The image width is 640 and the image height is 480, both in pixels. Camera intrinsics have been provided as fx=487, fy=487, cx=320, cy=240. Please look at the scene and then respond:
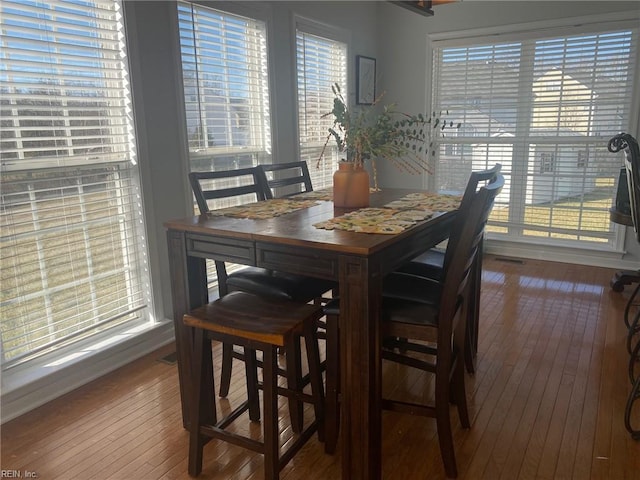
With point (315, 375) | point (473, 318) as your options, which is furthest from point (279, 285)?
point (473, 318)

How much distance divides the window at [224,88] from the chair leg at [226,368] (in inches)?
51.7

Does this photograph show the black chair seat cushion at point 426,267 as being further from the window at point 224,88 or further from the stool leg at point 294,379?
the window at point 224,88

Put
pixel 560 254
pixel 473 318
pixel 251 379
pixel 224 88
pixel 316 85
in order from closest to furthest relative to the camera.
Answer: pixel 251 379 → pixel 473 318 → pixel 224 88 → pixel 316 85 → pixel 560 254

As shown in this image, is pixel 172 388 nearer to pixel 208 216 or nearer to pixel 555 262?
pixel 208 216

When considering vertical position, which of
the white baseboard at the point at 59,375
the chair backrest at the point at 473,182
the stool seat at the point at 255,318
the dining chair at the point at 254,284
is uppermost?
the chair backrest at the point at 473,182

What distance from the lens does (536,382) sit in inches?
92.8

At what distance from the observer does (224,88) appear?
3105 millimetres

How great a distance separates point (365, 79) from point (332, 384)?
3.52 metres

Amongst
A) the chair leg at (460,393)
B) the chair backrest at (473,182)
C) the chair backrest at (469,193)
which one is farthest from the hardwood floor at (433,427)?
the chair backrest at (473,182)

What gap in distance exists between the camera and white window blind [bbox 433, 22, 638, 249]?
13.1 feet

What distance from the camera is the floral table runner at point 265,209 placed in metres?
2.03

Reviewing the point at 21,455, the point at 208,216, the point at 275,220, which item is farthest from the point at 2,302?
the point at 275,220

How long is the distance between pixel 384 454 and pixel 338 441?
0.63ft

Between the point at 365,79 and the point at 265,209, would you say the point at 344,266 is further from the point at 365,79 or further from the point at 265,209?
the point at 365,79
